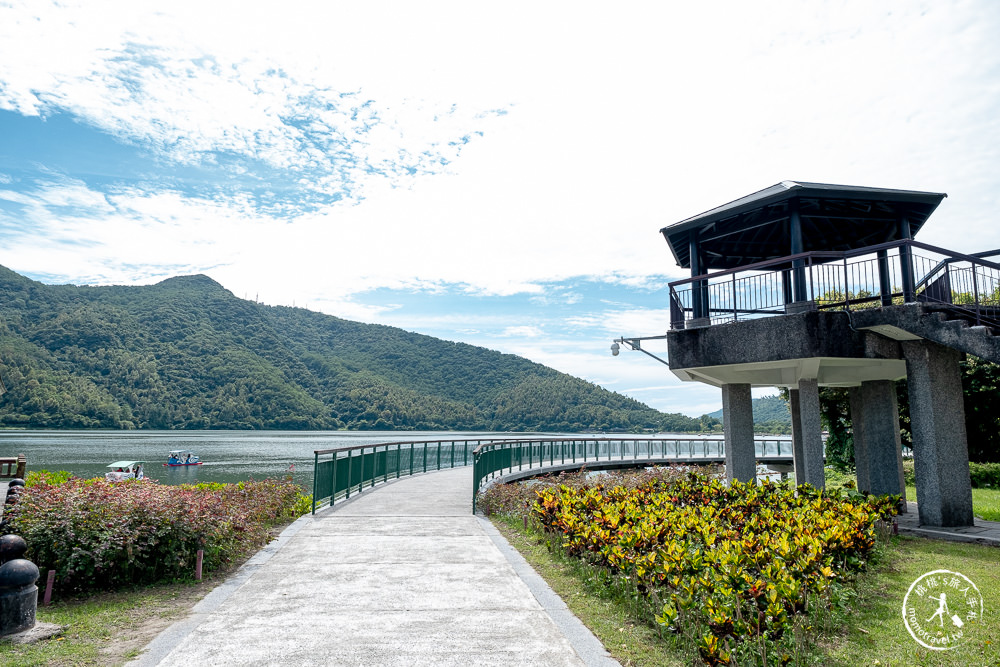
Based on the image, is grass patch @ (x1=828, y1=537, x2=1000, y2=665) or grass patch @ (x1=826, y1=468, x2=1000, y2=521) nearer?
grass patch @ (x1=828, y1=537, x2=1000, y2=665)

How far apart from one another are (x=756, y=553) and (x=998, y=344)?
601cm

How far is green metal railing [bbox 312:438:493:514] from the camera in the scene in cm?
1308

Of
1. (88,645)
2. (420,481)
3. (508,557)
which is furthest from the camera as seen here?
(420,481)

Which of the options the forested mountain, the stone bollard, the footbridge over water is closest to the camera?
the stone bollard

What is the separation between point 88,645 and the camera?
5203mm

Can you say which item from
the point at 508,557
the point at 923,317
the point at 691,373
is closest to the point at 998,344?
the point at 923,317

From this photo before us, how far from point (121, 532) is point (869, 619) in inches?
314

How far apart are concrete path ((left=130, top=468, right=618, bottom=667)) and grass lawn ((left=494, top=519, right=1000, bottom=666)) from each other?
30 cm

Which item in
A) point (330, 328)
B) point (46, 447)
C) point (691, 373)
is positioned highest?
point (330, 328)

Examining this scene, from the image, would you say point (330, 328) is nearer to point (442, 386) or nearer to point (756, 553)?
point (442, 386)

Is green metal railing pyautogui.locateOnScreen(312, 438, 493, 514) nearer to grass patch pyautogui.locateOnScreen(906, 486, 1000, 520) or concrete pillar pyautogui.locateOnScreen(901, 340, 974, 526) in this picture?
concrete pillar pyautogui.locateOnScreen(901, 340, 974, 526)

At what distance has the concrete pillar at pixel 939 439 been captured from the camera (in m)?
10.3

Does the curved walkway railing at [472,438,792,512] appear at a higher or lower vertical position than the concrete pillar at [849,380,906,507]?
lower

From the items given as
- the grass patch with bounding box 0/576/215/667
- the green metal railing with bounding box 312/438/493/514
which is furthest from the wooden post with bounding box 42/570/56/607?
the green metal railing with bounding box 312/438/493/514
